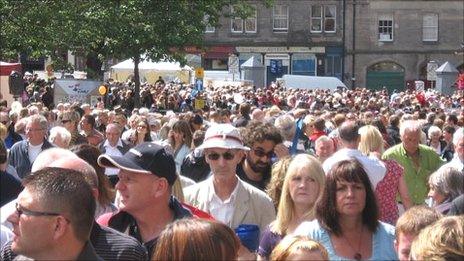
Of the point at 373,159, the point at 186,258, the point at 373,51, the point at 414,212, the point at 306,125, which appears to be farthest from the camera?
the point at 373,51

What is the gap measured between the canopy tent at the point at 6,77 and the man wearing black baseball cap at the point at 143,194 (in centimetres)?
2099

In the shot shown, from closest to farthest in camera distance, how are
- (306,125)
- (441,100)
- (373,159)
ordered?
(373,159) < (306,125) < (441,100)

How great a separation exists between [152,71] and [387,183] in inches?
1465

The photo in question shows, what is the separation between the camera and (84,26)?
2800 cm

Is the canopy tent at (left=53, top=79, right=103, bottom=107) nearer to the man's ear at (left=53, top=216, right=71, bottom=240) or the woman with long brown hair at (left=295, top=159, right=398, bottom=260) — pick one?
the woman with long brown hair at (left=295, top=159, right=398, bottom=260)

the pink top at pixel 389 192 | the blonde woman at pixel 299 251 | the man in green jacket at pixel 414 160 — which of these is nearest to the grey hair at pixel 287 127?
the man in green jacket at pixel 414 160

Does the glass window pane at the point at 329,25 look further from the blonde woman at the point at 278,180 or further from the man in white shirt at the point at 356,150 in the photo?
the blonde woman at the point at 278,180

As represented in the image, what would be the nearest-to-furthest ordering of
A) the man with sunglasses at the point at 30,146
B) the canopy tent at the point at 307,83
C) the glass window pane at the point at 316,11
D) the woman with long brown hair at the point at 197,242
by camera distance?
the woman with long brown hair at the point at 197,242 → the man with sunglasses at the point at 30,146 → the canopy tent at the point at 307,83 → the glass window pane at the point at 316,11

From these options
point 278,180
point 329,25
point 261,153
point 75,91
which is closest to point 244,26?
point 329,25

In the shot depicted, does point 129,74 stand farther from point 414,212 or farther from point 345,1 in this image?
point 414,212

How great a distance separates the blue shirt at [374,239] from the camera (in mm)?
5719

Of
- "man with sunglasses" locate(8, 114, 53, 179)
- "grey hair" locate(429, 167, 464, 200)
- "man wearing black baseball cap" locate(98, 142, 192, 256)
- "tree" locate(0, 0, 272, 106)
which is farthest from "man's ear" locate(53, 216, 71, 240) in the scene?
"tree" locate(0, 0, 272, 106)

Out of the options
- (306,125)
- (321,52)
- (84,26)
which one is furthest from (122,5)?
(321,52)

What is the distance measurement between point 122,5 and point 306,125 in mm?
13985
